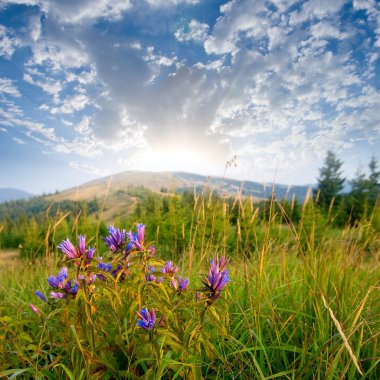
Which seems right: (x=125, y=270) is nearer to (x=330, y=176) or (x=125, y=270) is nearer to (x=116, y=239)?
(x=116, y=239)

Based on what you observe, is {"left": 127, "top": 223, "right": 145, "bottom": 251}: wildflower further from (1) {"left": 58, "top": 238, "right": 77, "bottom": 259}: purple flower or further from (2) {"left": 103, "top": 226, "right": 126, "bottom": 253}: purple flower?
(1) {"left": 58, "top": 238, "right": 77, "bottom": 259}: purple flower

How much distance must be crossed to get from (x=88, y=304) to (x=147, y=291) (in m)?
0.39

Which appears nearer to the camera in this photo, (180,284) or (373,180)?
(180,284)

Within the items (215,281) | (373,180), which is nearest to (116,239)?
(215,281)

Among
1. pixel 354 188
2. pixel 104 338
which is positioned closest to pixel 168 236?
pixel 104 338

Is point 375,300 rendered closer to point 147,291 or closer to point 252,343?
point 252,343

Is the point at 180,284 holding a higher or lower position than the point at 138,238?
lower

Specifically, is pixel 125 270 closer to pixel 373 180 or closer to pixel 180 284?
pixel 180 284

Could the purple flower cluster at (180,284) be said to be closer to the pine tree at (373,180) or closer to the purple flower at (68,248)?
the purple flower at (68,248)

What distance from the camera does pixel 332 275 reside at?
305 cm

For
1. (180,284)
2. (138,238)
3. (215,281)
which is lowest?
(180,284)

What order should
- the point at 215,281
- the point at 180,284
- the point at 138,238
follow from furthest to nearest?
the point at 180,284, the point at 138,238, the point at 215,281

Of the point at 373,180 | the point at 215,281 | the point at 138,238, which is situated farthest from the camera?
the point at 373,180

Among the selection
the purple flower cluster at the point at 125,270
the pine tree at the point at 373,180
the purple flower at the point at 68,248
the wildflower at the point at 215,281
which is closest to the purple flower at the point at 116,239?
the purple flower cluster at the point at 125,270
